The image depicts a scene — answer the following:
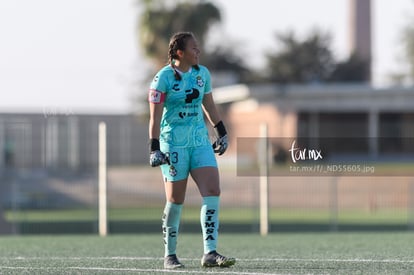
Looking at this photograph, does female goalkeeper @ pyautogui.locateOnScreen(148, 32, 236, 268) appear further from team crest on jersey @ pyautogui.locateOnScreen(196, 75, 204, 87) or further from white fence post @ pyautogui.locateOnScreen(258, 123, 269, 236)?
white fence post @ pyautogui.locateOnScreen(258, 123, 269, 236)

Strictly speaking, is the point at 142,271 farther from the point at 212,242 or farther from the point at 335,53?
the point at 335,53

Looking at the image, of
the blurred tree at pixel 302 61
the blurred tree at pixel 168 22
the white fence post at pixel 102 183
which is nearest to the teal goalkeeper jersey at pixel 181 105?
the white fence post at pixel 102 183

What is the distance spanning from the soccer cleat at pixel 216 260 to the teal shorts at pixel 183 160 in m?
0.74

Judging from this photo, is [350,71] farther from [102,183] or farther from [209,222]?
[209,222]

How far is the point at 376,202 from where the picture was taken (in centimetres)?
2986

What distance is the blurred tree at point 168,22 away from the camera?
160 ft

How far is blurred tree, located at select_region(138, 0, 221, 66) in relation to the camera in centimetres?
4862

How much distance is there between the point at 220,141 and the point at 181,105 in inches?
23.8

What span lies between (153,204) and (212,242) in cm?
1813

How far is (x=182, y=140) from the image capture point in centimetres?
937

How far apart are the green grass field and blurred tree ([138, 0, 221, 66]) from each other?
113 feet

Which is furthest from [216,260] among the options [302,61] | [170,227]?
[302,61]

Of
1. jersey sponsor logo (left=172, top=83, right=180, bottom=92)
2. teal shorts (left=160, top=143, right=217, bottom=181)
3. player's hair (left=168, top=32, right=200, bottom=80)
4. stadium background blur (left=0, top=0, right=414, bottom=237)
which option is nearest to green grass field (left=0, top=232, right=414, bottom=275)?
teal shorts (left=160, top=143, right=217, bottom=181)

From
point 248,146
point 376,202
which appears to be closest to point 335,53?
point 248,146
